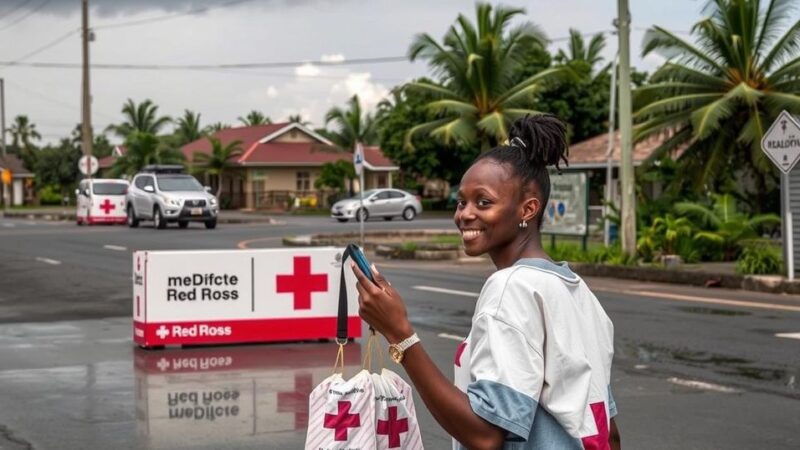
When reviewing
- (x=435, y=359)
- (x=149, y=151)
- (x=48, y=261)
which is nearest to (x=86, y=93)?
(x=149, y=151)

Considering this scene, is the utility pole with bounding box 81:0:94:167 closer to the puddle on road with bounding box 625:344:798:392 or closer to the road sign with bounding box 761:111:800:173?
the road sign with bounding box 761:111:800:173

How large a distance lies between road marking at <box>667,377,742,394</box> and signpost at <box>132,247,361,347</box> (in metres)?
3.48

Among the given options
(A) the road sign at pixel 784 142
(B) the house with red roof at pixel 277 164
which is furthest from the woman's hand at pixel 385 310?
(B) the house with red roof at pixel 277 164

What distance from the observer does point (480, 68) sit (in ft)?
129

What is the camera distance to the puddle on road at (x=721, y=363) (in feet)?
34.8

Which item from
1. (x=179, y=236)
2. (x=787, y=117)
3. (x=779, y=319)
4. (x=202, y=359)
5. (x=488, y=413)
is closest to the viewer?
(x=488, y=413)

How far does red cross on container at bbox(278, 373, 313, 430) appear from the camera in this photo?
8778 millimetres

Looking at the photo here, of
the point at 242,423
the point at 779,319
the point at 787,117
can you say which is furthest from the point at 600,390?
the point at 787,117

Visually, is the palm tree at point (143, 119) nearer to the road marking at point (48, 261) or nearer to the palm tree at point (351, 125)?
the palm tree at point (351, 125)

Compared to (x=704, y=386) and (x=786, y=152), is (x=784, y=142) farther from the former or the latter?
(x=704, y=386)

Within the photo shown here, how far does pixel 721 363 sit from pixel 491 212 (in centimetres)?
897

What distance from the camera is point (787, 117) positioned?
1942 centimetres

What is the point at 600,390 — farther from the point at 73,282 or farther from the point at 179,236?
the point at 179,236

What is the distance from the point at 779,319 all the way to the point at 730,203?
10436mm
